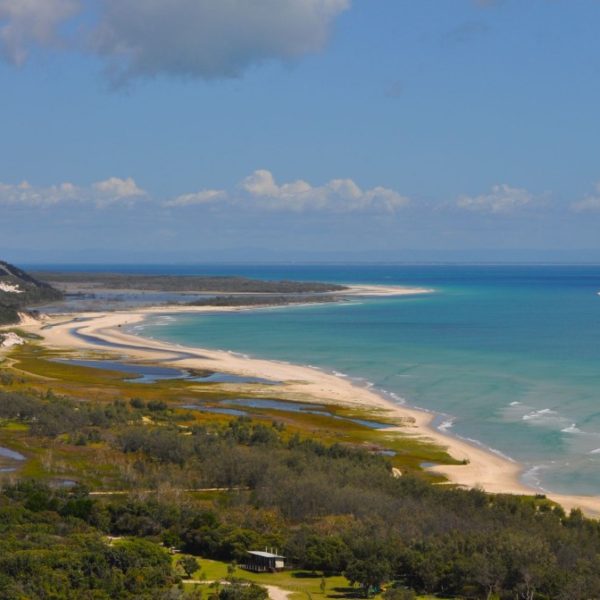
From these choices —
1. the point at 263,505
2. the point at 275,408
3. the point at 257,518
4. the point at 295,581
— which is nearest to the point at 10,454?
the point at 263,505

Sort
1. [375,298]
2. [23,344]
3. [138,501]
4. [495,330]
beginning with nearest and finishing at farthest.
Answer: [138,501] < [23,344] < [495,330] < [375,298]

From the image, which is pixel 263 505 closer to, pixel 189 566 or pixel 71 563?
pixel 189 566

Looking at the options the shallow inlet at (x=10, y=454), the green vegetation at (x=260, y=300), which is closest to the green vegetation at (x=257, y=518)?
the shallow inlet at (x=10, y=454)

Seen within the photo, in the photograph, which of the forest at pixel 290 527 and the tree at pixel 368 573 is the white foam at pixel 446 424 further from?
the tree at pixel 368 573

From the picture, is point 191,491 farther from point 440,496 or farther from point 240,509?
point 440,496

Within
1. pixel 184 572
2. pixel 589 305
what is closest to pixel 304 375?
pixel 184 572

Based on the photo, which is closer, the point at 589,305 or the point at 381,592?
the point at 381,592

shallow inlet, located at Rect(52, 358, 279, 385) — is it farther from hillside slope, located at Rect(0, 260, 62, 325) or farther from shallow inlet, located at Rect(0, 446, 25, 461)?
hillside slope, located at Rect(0, 260, 62, 325)
